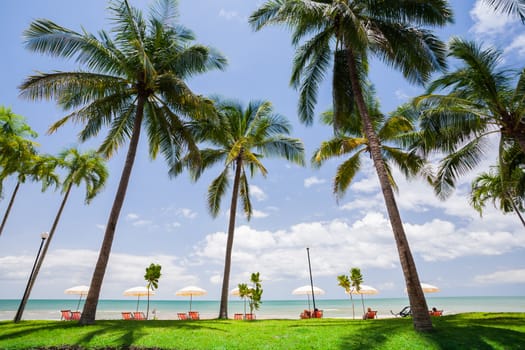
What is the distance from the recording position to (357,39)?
405 inches

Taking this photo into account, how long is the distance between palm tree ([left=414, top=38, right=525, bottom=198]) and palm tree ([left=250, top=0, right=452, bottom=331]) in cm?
100

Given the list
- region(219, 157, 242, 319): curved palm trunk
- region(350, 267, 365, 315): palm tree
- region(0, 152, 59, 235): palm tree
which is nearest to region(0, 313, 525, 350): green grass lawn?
region(219, 157, 242, 319): curved palm trunk

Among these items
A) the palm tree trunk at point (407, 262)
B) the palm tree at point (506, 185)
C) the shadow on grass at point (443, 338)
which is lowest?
the shadow on grass at point (443, 338)

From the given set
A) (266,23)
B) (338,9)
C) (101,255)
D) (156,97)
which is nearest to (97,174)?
(156,97)

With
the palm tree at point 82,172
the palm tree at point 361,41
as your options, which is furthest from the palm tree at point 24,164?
the palm tree at point 361,41

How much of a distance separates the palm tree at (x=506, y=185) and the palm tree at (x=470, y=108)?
4.64 feet

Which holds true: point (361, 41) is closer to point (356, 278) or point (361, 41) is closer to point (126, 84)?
point (126, 84)

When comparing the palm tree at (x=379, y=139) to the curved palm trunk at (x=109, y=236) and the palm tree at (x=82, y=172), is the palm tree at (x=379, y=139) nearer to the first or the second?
the curved palm trunk at (x=109, y=236)

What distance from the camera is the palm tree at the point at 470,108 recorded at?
431 inches

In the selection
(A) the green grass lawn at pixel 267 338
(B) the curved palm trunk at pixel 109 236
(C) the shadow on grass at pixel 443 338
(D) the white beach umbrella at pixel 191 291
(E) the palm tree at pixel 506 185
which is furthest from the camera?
(D) the white beach umbrella at pixel 191 291

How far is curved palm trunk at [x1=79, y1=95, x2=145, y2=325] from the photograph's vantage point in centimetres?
1005

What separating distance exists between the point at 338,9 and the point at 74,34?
32.0 ft

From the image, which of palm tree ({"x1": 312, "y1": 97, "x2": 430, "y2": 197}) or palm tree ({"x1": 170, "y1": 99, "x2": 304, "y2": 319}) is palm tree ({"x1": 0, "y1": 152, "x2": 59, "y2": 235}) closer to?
palm tree ({"x1": 170, "y1": 99, "x2": 304, "y2": 319})

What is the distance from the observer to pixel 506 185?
15.1 m
